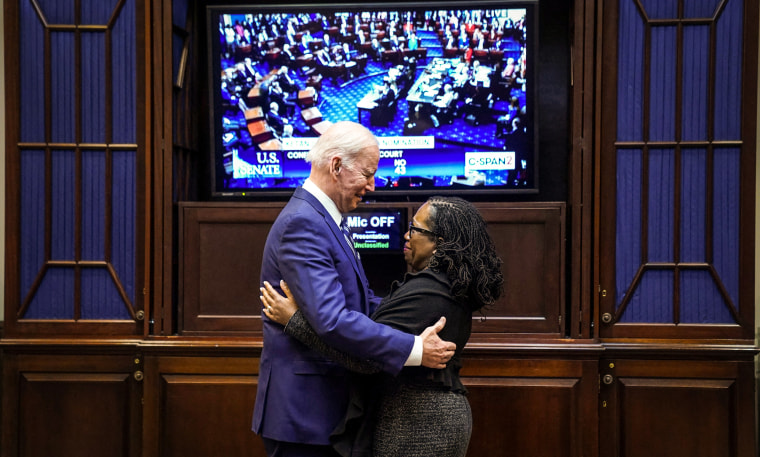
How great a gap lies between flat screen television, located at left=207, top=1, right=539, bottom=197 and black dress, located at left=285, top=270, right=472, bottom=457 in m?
1.51

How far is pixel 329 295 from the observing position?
197 centimetres

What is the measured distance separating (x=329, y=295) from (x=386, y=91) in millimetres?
1720

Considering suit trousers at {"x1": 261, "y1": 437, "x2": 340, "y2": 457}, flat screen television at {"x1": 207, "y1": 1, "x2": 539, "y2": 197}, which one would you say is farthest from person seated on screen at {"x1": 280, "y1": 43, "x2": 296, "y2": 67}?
suit trousers at {"x1": 261, "y1": 437, "x2": 340, "y2": 457}

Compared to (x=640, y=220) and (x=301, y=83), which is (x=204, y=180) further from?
(x=640, y=220)

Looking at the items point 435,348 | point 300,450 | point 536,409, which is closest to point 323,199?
point 435,348

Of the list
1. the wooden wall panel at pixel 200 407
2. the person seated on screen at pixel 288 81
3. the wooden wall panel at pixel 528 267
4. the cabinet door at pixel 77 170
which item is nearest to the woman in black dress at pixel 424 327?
the wooden wall panel at pixel 528 267

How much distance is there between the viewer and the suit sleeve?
192cm

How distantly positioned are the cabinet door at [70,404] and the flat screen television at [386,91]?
106 cm

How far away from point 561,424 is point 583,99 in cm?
149

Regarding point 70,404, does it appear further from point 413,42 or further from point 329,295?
point 413,42

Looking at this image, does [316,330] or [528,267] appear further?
[528,267]

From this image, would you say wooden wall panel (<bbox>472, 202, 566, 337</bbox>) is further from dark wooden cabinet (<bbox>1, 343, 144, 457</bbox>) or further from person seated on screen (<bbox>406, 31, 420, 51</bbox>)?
dark wooden cabinet (<bbox>1, 343, 144, 457</bbox>)

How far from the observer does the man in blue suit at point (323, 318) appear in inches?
76.2

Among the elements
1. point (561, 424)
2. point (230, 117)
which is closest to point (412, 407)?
point (561, 424)
